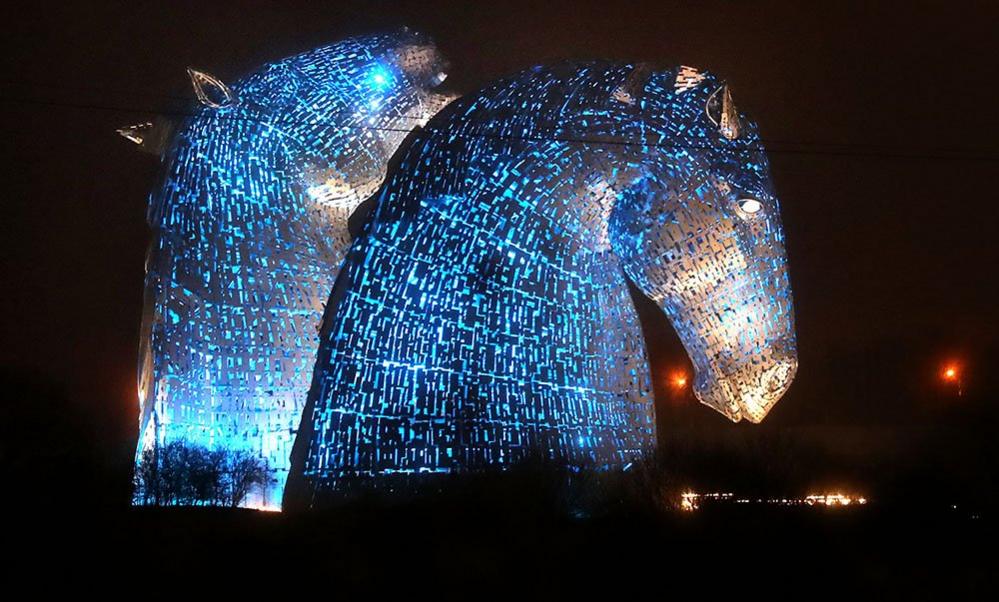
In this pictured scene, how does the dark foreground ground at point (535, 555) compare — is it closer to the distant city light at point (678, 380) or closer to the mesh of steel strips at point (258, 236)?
the mesh of steel strips at point (258, 236)

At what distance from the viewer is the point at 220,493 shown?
10055 millimetres

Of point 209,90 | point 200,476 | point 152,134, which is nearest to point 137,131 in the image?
point 152,134

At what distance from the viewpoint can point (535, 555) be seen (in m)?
7.43

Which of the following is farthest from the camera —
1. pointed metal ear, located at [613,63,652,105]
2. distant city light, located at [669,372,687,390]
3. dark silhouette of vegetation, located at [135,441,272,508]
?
distant city light, located at [669,372,687,390]

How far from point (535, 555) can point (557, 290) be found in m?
1.94

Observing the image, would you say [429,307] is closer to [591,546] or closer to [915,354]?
[591,546]

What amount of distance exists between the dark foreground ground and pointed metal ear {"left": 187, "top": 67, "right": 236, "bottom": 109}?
12.4 feet

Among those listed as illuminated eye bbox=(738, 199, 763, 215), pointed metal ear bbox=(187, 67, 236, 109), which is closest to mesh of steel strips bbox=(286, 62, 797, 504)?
illuminated eye bbox=(738, 199, 763, 215)

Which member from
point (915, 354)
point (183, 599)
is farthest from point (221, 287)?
point (915, 354)

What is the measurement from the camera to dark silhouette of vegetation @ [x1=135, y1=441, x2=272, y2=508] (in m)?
9.98

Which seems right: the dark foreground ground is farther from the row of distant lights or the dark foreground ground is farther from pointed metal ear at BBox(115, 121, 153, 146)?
pointed metal ear at BBox(115, 121, 153, 146)

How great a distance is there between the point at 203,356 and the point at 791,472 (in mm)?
4974

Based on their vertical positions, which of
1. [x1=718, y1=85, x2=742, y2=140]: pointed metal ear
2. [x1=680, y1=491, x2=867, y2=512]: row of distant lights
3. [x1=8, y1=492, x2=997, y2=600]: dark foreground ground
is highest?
[x1=718, y1=85, x2=742, y2=140]: pointed metal ear

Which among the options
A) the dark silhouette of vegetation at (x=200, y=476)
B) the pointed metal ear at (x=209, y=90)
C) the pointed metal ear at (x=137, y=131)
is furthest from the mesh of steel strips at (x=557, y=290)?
the pointed metal ear at (x=137, y=131)
